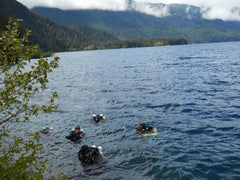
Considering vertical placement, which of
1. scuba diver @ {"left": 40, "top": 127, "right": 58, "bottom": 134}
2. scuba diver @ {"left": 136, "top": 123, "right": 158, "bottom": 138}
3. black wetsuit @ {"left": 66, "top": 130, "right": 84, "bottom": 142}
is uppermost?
scuba diver @ {"left": 136, "top": 123, "right": 158, "bottom": 138}

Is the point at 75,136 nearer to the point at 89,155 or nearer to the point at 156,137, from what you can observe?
the point at 89,155

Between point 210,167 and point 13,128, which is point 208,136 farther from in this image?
point 13,128

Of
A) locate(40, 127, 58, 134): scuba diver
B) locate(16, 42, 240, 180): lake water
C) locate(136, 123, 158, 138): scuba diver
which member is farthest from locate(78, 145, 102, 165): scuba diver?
locate(40, 127, 58, 134): scuba diver

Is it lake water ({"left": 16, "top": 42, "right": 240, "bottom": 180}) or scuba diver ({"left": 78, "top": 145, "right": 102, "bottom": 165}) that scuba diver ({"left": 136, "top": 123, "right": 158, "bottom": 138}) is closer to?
lake water ({"left": 16, "top": 42, "right": 240, "bottom": 180})

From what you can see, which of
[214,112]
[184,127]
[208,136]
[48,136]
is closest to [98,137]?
[48,136]

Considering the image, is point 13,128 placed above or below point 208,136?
below

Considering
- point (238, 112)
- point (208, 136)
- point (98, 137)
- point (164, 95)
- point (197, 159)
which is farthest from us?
point (164, 95)

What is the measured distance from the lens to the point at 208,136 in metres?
14.8

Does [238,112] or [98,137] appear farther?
[238,112]

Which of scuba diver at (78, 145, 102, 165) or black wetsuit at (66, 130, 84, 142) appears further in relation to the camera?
black wetsuit at (66, 130, 84, 142)

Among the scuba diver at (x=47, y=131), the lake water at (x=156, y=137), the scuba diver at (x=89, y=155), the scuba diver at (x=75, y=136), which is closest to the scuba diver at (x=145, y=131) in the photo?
the lake water at (x=156, y=137)

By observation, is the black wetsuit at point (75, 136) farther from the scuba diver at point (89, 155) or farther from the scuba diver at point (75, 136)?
the scuba diver at point (89, 155)

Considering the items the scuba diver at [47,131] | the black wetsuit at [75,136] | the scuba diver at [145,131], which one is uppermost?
the scuba diver at [145,131]

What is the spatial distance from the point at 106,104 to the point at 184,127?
12.4m
